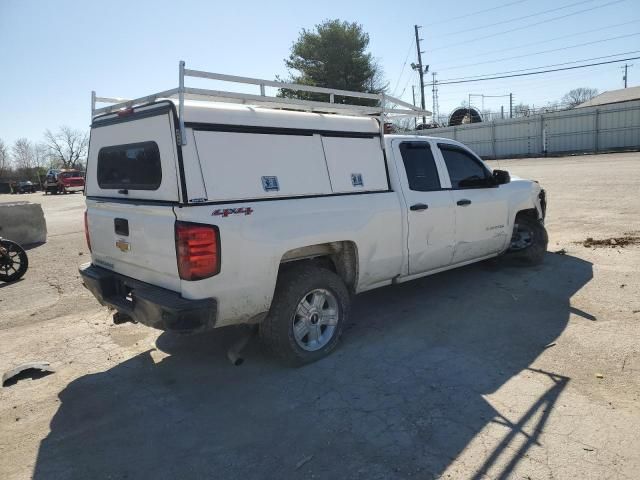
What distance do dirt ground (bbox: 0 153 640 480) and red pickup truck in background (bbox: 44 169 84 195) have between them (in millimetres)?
33781

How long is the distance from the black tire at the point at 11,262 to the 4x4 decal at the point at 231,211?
6139 millimetres

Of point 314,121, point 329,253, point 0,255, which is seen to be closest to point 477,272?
point 329,253

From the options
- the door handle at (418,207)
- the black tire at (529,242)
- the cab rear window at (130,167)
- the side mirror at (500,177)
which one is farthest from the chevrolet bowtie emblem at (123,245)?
the black tire at (529,242)

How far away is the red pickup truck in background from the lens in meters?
36.2

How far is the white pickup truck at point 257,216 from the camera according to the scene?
138 inches

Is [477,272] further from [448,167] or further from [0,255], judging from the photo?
[0,255]

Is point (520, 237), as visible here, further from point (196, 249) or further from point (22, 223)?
point (22, 223)

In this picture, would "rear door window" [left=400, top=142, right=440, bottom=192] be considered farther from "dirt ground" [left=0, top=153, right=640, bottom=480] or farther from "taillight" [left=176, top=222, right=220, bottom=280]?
"taillight" [left=176, top=222, right=220, bottom=280]

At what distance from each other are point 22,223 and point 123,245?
8.94 metres

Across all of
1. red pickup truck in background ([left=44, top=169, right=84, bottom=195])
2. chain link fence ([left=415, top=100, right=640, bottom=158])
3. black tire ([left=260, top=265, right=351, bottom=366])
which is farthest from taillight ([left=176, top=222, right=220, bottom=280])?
red pickup truck in background ([left=44, top=169, right=84, bottom=195])

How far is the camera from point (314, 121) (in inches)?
168

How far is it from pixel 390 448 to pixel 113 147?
339 centimetres

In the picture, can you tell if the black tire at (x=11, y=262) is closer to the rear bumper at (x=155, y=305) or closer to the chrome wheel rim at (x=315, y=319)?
the rear bumper at (x=155, y=305)

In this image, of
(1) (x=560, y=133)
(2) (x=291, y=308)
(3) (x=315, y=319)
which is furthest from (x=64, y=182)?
(2) (x=291, y=308)
